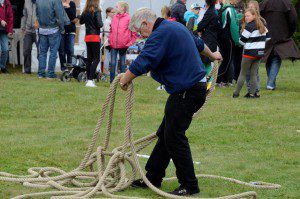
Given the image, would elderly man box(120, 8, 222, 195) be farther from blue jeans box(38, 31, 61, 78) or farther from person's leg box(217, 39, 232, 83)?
blue jeans box(38, 31, 61, 78)

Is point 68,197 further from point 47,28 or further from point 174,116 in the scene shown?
point 47,28

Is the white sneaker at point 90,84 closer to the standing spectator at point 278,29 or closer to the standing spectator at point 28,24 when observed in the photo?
the standing spectator at point 28,24

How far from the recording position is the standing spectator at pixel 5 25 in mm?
Answer: 16656

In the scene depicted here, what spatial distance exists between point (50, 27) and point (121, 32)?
1.82m

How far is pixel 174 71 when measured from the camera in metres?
6.41

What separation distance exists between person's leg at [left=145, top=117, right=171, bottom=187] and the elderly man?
0.24 m

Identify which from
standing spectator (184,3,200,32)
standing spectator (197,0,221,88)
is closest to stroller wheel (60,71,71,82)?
standing spectator (184,3,200,32)

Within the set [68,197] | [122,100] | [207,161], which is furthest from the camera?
[122,100]

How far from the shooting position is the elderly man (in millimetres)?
6316

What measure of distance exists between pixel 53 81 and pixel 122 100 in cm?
299

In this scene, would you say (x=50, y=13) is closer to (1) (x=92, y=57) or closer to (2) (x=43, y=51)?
(2) (x=43, y=51)

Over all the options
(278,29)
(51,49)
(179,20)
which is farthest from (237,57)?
(51,49)

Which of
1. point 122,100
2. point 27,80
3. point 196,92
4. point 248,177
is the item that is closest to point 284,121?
point 122,100

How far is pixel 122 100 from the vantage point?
43.5 ft
